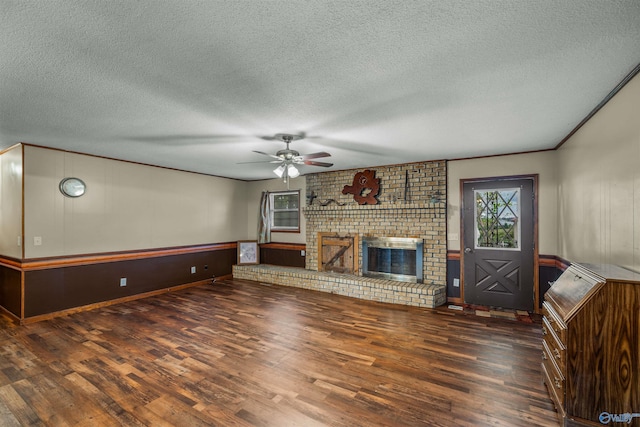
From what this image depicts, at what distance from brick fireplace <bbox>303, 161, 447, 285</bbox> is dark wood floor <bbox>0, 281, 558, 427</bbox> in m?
1.26

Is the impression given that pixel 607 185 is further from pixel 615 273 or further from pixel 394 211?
pixel 394 211

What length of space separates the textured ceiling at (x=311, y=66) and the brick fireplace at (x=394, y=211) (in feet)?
5.37

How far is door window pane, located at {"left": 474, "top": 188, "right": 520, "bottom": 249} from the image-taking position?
4.41 meters

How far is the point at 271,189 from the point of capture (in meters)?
7.07

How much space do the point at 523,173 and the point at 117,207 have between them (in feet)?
21.9

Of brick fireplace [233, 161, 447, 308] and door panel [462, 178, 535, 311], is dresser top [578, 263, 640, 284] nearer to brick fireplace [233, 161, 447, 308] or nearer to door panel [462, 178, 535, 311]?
door panel [462, 178, 535, 311]

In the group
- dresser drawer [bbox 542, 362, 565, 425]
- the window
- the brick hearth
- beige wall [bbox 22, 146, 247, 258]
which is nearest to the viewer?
dresser drawer [bbox 542, 362, 565, 425]

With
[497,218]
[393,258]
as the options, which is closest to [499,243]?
[497,218]

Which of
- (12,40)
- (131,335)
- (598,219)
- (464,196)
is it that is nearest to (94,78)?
(12,40)

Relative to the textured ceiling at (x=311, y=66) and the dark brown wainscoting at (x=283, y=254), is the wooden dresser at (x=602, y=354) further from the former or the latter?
the dark brown wainscoting at (x=283, y=254)

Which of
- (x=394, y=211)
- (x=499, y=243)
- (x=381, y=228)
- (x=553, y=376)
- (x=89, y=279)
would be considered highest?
(x=394, y=211)

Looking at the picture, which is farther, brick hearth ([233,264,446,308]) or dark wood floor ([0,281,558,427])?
brick hearth ([233,264,446,308])

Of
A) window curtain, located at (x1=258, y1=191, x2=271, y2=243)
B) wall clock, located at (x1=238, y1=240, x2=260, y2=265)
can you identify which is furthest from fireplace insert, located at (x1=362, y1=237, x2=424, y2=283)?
wall clock, located at (x1=238, y1=240, x2=260, y2=265)

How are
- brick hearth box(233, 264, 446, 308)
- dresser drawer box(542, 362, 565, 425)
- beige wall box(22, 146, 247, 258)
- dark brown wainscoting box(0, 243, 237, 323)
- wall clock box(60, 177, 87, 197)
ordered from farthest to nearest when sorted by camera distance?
brick hearth box(233, 264, 446, 308) → wall clock box(60, 177, 87, 197) → beige wall box(22, 146, 247, 258) → dark brown wainscoting box(0, 243, 237, 323) → dresser drawer box(542, 362, 565, 425)
